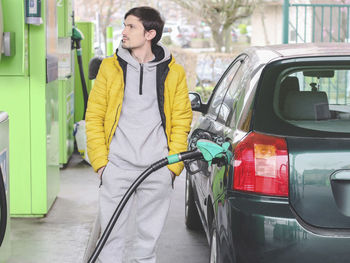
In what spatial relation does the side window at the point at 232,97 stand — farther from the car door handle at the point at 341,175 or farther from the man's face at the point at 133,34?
the car door handle at the point at 341,175

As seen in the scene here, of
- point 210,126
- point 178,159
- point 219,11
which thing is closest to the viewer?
point 178,159

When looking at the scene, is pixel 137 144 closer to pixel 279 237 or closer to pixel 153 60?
pixel 153 60

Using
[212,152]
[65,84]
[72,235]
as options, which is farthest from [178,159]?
[65,84]

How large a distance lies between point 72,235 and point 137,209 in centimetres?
177

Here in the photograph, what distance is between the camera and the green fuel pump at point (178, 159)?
3.98m

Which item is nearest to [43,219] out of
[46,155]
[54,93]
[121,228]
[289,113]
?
[46,155]

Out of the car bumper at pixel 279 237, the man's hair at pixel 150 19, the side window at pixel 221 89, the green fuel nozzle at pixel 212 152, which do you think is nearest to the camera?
the car bumper at pixel 279 237

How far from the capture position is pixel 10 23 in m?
5.99

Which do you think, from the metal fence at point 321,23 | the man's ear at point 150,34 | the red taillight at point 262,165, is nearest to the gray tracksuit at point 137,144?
the man's ear at point 150,34

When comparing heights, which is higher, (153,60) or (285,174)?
(153,60)

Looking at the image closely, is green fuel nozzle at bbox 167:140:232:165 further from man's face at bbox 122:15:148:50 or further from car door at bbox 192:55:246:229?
man's face at bbox 122:15:148:50

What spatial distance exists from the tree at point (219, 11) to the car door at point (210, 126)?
47.2ft

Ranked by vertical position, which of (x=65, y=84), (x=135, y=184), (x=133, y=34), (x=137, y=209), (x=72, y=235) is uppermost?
(x=133, y=34)

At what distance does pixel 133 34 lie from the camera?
4.38 meters
